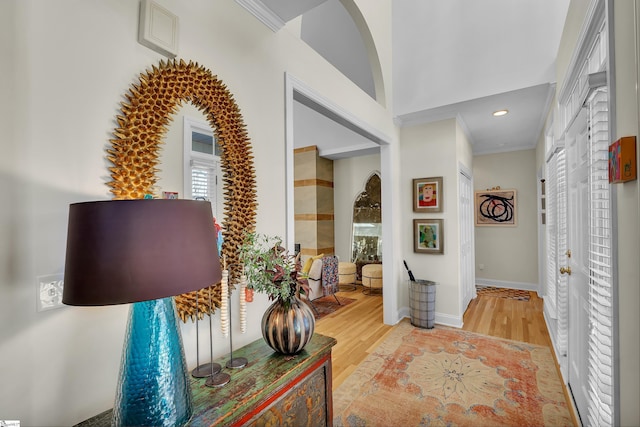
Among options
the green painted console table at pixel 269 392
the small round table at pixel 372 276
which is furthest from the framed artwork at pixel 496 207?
the green painted console table at pixel 269 392

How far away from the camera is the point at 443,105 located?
3.26m

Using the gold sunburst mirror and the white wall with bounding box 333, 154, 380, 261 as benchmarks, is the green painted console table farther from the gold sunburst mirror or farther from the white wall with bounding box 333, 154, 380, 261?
the white wall with bounding box 333, 154, 380, 261

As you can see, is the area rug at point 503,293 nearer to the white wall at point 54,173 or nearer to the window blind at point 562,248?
the window blind at point 562,248

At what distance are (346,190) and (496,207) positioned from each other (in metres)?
2.88

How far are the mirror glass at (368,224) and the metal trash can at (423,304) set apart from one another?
2145 mm

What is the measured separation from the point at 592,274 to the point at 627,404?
2.29ft

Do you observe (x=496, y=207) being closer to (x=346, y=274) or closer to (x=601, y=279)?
(x=346, y=274)

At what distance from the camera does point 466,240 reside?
4273 mm

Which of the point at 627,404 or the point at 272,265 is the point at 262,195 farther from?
the point at 627,404

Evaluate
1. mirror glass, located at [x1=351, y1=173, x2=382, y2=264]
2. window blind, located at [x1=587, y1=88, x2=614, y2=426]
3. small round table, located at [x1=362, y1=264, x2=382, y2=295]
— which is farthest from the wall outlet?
mirror glass, located at [x1=351, y1=173, x2=382, y2=264]

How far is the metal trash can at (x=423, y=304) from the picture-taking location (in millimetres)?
3451

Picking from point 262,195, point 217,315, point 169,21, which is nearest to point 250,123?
point 262,195

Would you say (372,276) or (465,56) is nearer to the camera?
(465,56)

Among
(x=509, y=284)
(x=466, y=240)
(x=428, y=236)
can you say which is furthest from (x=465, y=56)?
(x=509, y=284)
